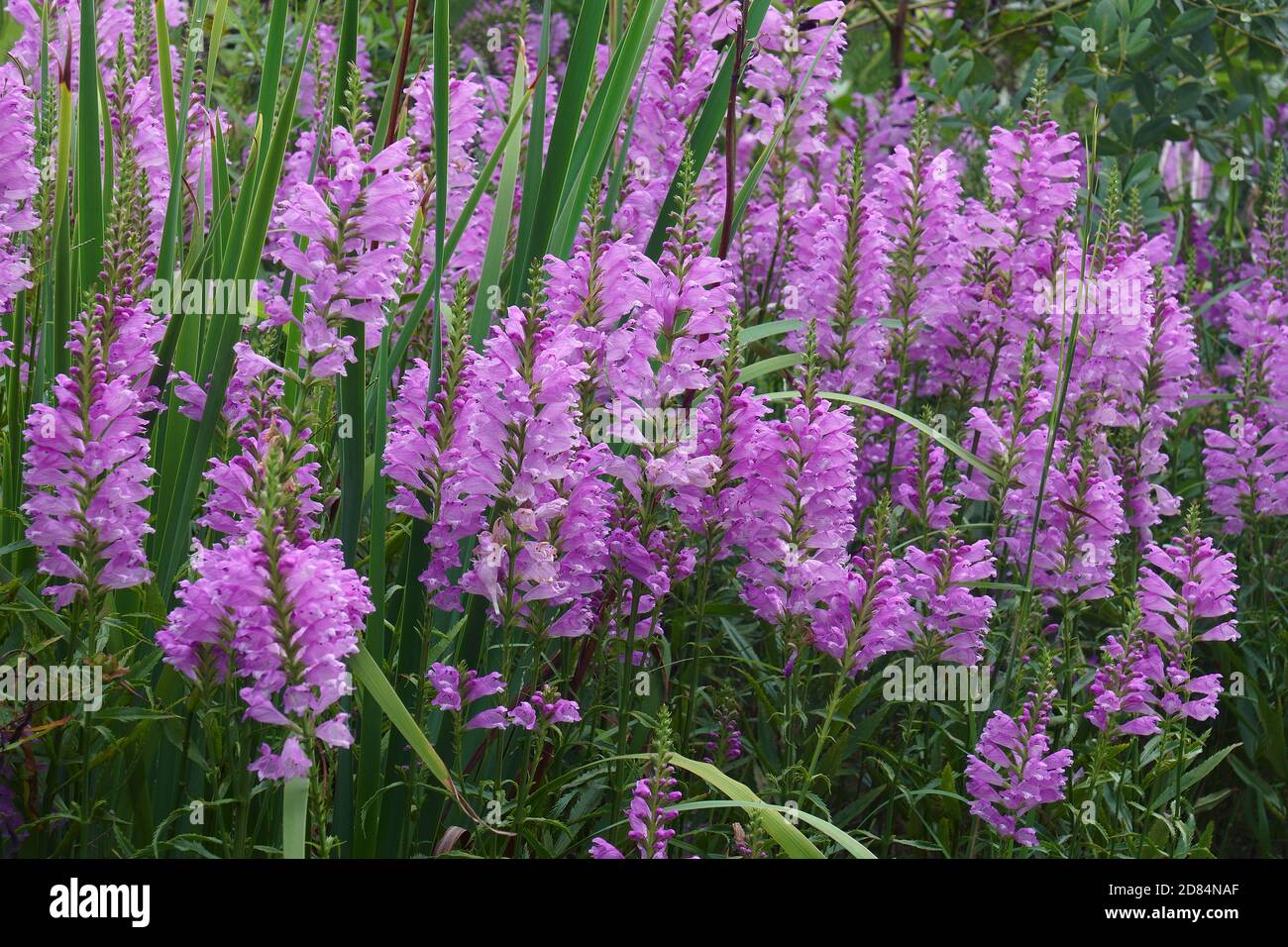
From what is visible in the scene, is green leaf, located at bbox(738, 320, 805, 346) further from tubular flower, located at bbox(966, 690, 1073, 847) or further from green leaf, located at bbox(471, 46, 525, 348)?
tubular flower, located at bbox(966, 690, 1073, 847)

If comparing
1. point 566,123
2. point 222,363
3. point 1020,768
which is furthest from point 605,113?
point 1020,768

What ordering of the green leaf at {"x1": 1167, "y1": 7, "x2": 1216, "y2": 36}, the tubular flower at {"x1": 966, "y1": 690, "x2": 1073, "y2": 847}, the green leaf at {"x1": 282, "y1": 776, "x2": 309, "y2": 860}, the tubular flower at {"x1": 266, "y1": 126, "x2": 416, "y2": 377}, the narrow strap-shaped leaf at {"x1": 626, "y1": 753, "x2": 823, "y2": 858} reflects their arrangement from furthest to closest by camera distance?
the green leaf at {"x1": 1167, "y1": 7, "x2": 1216, "y2": 36}, the tubular flower at {"x1": 966, "y1": 690, "x2": 1073, "y2": 847}, the tubular flower at {"x1": 266, "y1": 126, "x2": 416, "y2": 377}, the narrow strap-shaped leaf at {"x1": 626, "y1": 753, "x2": 823, "y2": 858}, the green leaf at {"x1": 282, "y1": 776, "x2": 309, "y2": 860}

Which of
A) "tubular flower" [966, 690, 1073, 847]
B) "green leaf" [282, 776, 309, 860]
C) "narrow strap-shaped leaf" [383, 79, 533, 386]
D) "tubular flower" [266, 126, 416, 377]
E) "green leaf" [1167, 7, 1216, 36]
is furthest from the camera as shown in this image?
"green leaf" [1167, 7, 1216, 36]

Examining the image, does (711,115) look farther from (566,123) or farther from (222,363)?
(222,363)

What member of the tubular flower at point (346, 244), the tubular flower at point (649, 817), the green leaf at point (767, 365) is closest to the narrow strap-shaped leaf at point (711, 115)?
the green leaf at point (767, 365)

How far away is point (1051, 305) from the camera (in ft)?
12.2

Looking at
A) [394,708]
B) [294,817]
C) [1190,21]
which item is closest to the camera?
[294,817]

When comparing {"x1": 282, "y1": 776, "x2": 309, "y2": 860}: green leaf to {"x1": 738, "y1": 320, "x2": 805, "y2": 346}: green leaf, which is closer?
{"x1": 282, "y1": 776, "x2": 309, "y2": 860}: green leaf

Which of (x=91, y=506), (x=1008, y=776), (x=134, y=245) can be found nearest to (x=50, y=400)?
(x=134, y=245)

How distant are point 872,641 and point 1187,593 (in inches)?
30.6

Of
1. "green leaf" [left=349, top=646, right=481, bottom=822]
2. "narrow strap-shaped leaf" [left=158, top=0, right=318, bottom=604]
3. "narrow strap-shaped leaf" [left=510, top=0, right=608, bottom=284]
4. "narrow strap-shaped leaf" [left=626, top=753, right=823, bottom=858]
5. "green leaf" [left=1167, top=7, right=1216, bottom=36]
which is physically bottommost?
"narrow strap-shaped leaf" [left=626, top=753, right=823, bottom=858]

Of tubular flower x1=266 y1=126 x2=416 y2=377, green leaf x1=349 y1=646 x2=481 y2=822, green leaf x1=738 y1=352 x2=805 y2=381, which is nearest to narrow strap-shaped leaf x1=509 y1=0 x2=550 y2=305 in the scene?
tubular flower x1=266 y1=126 x2=416 y2=377

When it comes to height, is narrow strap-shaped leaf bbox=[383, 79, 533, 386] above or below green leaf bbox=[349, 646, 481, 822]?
above

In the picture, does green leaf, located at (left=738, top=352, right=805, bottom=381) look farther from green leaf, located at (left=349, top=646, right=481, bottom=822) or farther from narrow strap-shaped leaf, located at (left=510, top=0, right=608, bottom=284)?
green leaf, located at (left=349, top=646, right=481, bottom=822)
